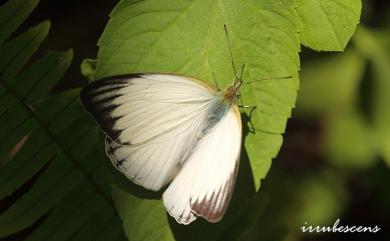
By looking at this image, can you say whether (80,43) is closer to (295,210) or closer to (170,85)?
(295,210)

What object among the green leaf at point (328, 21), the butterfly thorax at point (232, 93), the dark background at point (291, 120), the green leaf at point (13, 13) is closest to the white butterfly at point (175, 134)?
the butterfly thorax at point (232, 93)

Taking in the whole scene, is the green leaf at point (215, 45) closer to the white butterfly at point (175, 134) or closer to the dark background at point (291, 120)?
the white butterfly at point (175, 134)

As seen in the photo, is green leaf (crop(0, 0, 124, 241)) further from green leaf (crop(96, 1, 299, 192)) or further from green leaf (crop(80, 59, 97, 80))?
green leaf (crop(96, 1, 299, 192))

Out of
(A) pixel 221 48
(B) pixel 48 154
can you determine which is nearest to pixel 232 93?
(A) pixel 221 48

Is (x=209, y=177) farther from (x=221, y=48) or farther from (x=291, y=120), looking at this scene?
(x=291, y=120)

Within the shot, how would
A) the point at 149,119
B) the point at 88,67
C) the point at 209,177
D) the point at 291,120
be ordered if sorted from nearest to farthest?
1. the point at 209,177
2. the point at 149,119
3. the point at 88,67
4. the point at 291,120
